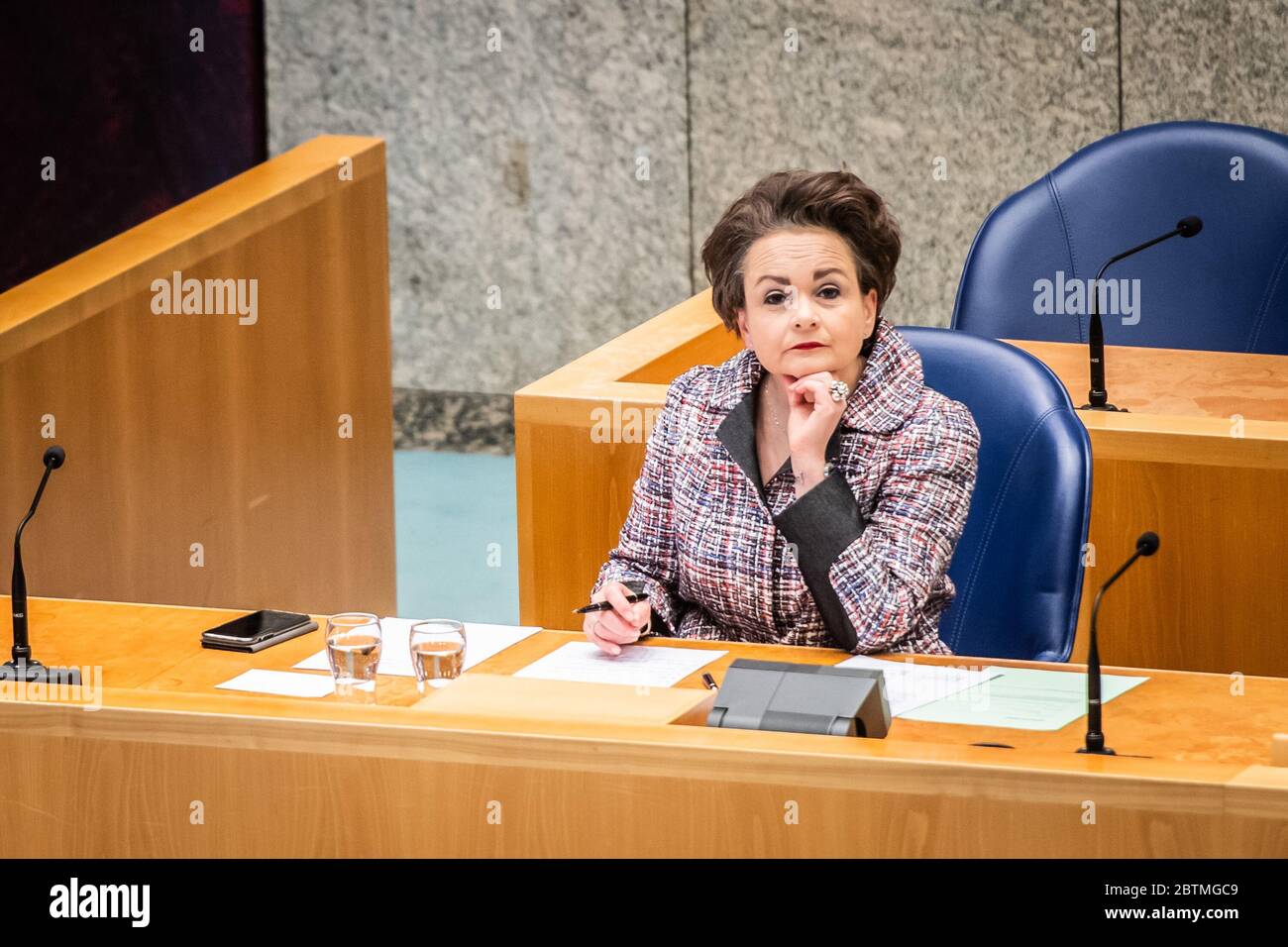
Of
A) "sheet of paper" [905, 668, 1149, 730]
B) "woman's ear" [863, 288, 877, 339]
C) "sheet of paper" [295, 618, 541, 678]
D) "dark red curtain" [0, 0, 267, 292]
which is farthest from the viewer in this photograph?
"dark red curtain" [0, 0, 267, 292]

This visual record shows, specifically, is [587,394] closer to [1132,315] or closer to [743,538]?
[743,538]

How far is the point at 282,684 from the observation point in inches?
93.4

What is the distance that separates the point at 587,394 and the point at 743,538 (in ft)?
2.96

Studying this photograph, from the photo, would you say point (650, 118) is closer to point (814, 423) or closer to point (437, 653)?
point (814, 423)

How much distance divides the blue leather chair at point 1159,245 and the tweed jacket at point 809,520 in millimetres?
1541

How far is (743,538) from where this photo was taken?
2633 mm

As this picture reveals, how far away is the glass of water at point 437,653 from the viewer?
234 centimetres

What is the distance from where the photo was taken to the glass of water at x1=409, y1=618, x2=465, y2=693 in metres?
2.34

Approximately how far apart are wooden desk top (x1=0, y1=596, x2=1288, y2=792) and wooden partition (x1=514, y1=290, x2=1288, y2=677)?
0.84m

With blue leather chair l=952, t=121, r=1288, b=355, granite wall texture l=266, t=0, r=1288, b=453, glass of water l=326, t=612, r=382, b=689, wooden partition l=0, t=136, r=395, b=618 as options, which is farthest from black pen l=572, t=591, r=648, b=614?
granite wall texture l=266, t=0, r=1288, b=453

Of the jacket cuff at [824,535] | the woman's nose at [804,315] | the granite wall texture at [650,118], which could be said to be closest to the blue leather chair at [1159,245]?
the granite wall texture at [650,118]

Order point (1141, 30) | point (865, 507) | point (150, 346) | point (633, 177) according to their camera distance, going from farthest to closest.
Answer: point (633, 177) → point (1141, 30) → point (150, 346) → point (865, 507)

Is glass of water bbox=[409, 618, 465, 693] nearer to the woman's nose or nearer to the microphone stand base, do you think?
the microphone stand base
